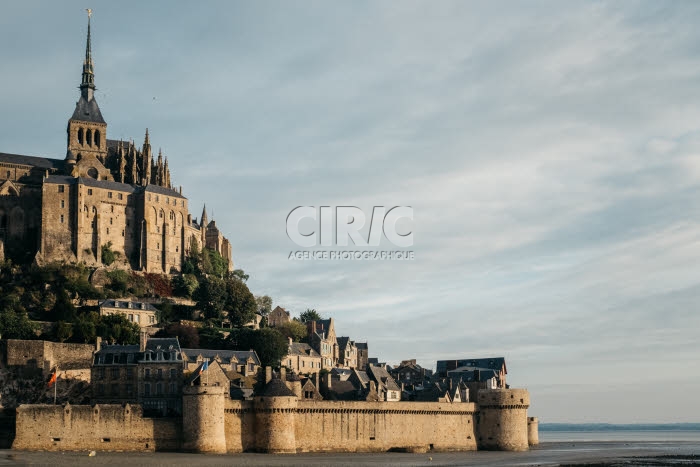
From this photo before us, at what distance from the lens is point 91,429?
59.9 meters

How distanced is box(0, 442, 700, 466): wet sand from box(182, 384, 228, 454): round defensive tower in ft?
4.17

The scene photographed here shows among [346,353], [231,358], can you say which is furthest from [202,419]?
[346,353]

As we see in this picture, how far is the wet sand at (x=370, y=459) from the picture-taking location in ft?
183

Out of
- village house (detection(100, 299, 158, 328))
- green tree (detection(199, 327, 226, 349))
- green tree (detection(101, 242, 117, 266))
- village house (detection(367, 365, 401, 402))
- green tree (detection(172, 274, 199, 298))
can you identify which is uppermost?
green tree (detection(101, 242, 117, 266))

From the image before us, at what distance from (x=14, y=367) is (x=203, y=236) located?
40.4 m

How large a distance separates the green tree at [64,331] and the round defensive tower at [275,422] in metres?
20.5

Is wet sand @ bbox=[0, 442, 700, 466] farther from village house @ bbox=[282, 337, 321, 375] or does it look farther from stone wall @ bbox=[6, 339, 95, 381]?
village house @ bbox=[282, 337, 321, 375]

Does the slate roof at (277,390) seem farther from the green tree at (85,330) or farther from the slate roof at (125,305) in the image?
the slate roof at (125,305)

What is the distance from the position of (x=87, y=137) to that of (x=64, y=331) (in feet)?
121

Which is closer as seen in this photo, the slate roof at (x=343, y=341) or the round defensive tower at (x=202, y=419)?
the round defensive tower at (x=202, y=419)

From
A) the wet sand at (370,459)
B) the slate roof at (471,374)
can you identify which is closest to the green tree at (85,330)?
the wet sand at (370,459)

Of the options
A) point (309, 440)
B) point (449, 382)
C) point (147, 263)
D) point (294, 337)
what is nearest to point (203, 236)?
point (147, 263)

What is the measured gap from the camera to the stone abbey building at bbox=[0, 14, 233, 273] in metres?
95.9

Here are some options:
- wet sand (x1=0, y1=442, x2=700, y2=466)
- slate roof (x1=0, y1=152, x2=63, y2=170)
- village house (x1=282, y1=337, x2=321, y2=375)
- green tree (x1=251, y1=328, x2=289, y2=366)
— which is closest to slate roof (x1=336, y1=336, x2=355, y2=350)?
village house (x1=282, y1=337, x2=321, y2=375)
